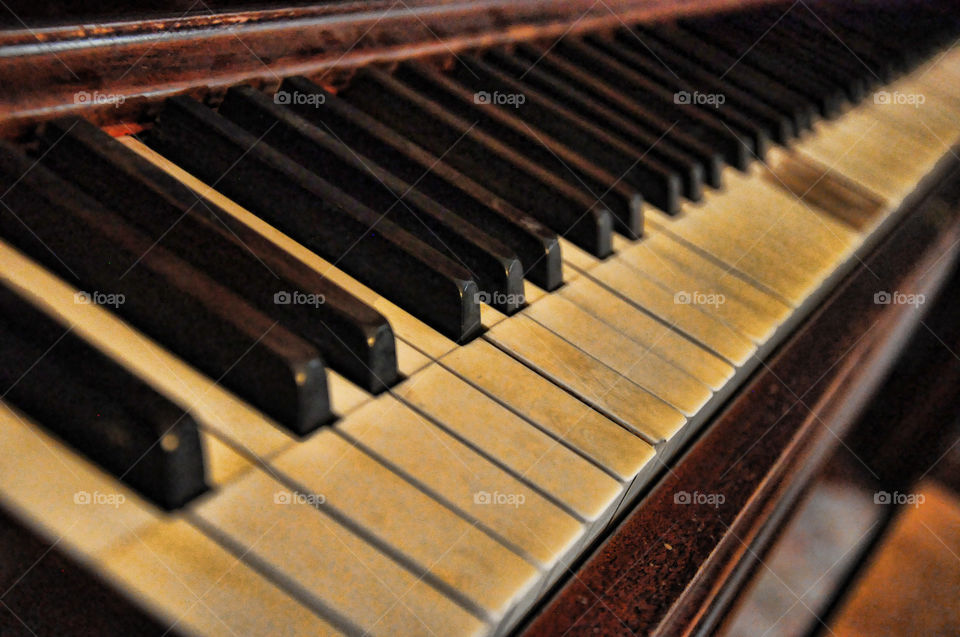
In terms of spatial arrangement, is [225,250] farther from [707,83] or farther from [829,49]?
[829,49]

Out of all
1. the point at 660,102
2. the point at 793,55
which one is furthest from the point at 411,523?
the point at 793,55

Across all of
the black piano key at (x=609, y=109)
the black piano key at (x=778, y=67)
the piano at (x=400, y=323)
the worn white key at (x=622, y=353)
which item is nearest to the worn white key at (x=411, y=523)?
the piano at (x=400, y=323)

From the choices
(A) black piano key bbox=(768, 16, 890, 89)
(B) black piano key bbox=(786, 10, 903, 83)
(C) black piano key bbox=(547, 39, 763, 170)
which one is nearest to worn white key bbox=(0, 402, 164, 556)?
(C) black piano key bbox=(547, 39, 763, 170)

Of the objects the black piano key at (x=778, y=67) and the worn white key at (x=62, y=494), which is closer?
the worn white key at (x=62, y=494)

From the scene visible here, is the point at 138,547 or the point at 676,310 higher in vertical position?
the point at 676,310

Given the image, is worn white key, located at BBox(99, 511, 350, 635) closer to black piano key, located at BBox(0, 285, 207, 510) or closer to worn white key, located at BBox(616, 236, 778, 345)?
black piano key, located at BBox(0, 285, 207, 510)

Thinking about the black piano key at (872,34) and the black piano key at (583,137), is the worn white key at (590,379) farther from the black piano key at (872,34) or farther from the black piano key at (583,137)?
the black piano key at (872,34)
